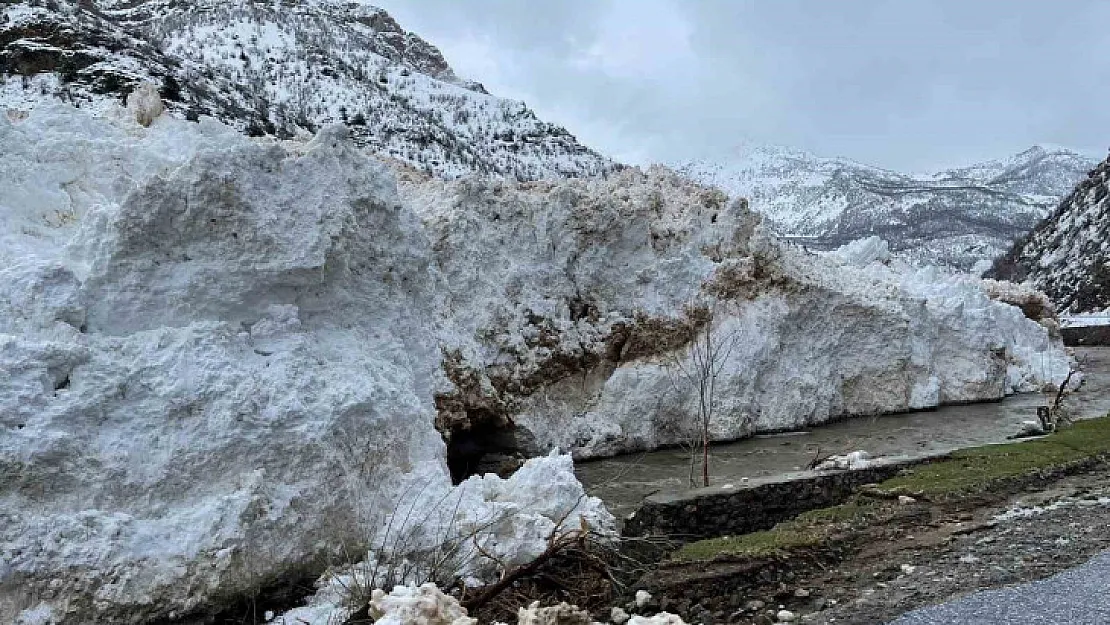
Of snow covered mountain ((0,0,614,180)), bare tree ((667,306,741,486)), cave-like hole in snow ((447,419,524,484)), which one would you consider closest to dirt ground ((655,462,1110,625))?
cave-like hole in snow ((447,419,524,484))

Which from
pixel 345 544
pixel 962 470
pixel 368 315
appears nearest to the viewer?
pixel 345 544

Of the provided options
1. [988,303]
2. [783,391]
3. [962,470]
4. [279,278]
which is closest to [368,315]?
[279,278]

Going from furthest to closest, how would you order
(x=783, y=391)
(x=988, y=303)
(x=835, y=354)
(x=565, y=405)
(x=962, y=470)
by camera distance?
(x=988, y=303) < (x=835, y=354) < (x=783, y=391) < (x=565, y=405) < (x=962, y=470)

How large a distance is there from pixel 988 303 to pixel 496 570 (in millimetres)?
19831

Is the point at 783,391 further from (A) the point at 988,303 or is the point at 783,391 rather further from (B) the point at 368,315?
(B) the point at 368,315

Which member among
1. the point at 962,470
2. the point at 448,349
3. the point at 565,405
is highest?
the point at 448,349

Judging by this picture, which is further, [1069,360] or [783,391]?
[1069,360]

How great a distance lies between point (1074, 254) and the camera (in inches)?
2302

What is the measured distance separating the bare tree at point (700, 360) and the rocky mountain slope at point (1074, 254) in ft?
145

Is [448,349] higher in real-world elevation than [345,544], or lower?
higher

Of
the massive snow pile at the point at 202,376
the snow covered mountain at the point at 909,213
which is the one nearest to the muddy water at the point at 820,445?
the massive snow pile at the point at 202,376

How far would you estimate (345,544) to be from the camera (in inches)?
257

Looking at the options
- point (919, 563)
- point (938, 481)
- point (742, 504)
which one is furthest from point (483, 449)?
point (919, 563)

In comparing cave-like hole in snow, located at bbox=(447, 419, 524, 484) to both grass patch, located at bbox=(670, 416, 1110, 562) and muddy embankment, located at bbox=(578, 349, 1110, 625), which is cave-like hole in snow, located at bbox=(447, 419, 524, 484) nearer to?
muddy embankment, located at bbox=(578, 349, 1110, 625)
